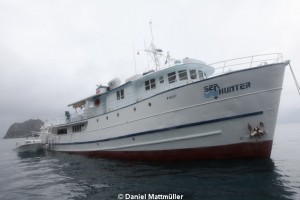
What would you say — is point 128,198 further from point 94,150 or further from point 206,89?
point 94,150

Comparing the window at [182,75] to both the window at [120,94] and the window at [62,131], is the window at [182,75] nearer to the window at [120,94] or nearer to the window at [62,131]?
the window at [120,94]

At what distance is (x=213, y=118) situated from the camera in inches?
452

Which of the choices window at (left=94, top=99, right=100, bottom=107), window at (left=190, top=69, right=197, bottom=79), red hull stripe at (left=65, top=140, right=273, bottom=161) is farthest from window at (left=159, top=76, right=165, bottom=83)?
window at (left=94, top=99, right=100, bottom=107)

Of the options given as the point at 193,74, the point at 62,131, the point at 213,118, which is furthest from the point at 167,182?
the point at 62,131

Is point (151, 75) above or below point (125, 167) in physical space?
above

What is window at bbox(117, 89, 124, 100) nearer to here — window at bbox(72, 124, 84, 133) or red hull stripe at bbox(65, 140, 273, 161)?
red hull stripe at bbox(65, 140, 273, 161)

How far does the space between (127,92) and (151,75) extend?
243 centimetres

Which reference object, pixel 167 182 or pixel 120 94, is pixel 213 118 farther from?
pixel 120 94

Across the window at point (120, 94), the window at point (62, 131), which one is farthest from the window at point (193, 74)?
the window at point (62, 131)

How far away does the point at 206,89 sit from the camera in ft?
38.0

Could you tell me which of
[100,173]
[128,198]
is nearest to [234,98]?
[128,198]

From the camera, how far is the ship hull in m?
11.1

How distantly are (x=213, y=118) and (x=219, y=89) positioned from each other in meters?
1.52

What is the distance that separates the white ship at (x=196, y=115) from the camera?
11.1 m
